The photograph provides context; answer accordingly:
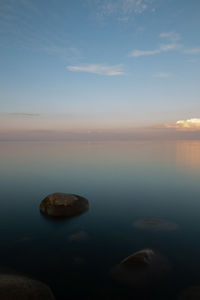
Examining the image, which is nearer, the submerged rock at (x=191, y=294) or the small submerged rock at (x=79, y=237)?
the submerged rock at (x=191, y=294)

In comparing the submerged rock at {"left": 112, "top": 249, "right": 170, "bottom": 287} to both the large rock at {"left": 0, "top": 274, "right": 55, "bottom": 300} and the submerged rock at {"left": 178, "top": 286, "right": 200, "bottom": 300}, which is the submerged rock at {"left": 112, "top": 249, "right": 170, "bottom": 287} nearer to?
the submerged rock at {"left": 178, "top": 286, "right": 200, "bottom": 300}

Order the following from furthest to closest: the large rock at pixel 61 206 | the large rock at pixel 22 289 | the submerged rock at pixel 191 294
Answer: the large rock at pixel 61 206 < the submerged rock at pixel 191 294 < the large rock at pixel 22 289

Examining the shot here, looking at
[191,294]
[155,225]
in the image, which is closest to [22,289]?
[191,294]

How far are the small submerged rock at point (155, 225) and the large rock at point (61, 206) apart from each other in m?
7.77

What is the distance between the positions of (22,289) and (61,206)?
13.6 metres

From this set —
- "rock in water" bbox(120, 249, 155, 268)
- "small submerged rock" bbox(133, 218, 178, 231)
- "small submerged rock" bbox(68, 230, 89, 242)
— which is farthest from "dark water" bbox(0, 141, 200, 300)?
"rock in water" bbox(120, 249, 155, 268)

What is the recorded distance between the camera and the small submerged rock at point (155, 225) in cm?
2262

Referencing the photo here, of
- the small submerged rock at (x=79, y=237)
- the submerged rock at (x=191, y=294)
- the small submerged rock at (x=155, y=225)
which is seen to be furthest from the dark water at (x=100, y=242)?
the small submerged rock at (x=155, y=225)

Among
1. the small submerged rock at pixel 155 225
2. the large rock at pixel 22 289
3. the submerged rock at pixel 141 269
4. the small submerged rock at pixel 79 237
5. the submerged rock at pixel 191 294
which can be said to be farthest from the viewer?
the small submerged rock at pixel 155 225

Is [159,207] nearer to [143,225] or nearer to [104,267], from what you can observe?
[143,225]

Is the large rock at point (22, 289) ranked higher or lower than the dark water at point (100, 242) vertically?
higher

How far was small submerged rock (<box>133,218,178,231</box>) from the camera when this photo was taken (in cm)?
2262

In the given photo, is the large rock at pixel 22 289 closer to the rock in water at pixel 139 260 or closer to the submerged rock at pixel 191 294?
the rock in water at pixel 139 260

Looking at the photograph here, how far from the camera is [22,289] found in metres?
12.2
